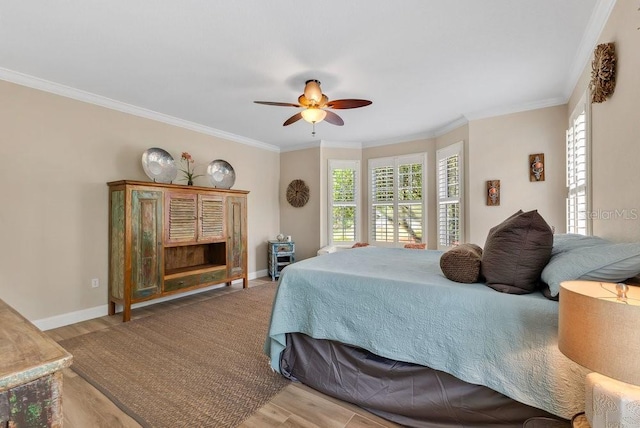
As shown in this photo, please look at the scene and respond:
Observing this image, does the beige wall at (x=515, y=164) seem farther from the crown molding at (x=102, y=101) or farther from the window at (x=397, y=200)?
the crown molding at (x=102, y=101)

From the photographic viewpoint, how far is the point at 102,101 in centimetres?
351

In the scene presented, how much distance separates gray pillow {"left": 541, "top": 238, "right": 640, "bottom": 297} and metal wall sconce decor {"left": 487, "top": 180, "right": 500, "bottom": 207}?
2.69 meters

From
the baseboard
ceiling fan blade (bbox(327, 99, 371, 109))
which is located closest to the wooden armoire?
the baseboard

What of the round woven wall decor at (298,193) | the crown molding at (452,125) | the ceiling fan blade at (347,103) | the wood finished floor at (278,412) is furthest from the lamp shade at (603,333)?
the round woven wall decor at (298,193)

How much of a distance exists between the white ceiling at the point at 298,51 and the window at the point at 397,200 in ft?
4.66

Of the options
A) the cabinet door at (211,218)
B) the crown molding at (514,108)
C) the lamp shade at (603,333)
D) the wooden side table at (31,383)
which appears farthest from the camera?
the cabinet door at (211,218)

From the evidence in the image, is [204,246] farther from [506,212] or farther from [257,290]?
[506,212]

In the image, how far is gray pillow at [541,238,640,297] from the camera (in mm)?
1198

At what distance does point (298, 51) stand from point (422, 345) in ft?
7.95

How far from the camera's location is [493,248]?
1641 mm

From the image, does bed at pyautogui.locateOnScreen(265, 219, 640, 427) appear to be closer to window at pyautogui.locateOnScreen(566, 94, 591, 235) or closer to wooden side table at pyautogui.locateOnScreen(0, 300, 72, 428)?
window at pyautogui.locateOnScreen(566, 94, 591, 235)

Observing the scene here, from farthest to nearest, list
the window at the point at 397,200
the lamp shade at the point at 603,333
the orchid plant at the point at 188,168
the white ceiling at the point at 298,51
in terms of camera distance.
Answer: the window at the point at 397,200, the orchid plant at the point at 188,168, the white ceiling at the point at 298,51, the lamp shade at the point at 603,333

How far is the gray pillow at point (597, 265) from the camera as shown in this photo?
3.93 feet

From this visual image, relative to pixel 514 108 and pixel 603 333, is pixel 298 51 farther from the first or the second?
pixel 514 108
